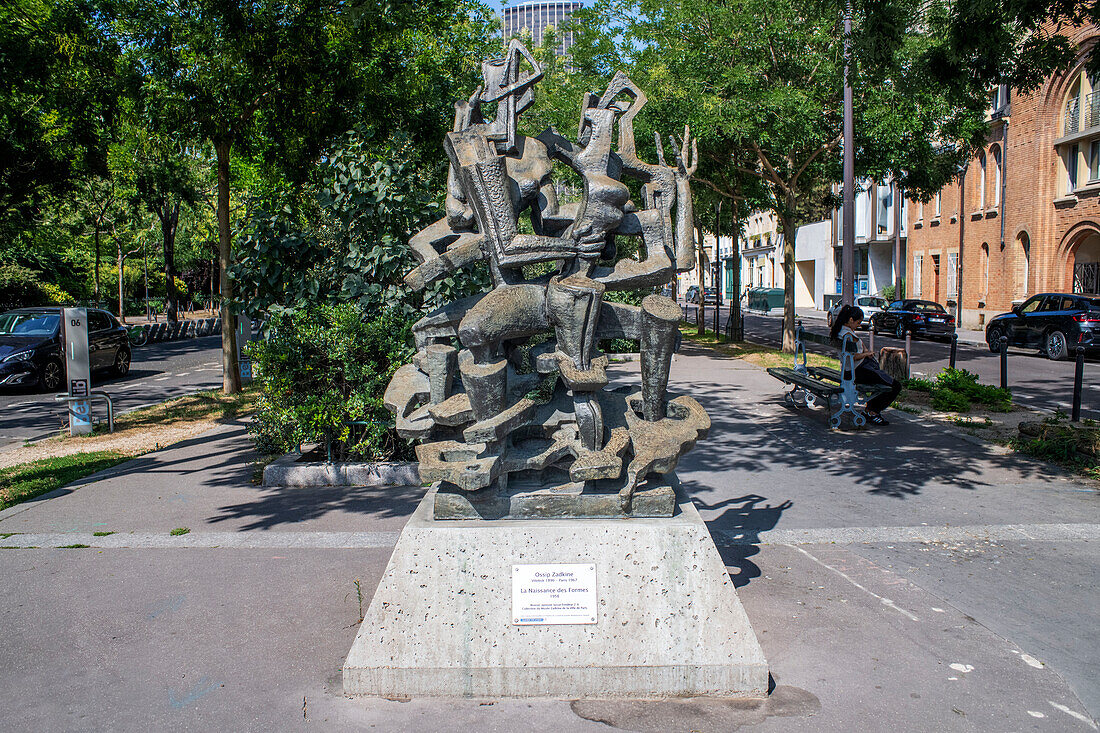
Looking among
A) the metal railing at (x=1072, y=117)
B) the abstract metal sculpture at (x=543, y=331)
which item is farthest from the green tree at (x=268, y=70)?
the metal railing at (x=1072, y=117)

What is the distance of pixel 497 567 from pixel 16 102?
14747 millimetres

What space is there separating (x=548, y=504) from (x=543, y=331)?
1.15m

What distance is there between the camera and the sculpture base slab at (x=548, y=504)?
458 cm

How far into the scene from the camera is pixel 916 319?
2762cm

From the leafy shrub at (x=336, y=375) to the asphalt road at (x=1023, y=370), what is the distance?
10534 millimetres

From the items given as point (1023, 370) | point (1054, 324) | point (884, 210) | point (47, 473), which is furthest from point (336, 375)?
point (884, 210)

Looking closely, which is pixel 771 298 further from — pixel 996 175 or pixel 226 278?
pixel 226 278

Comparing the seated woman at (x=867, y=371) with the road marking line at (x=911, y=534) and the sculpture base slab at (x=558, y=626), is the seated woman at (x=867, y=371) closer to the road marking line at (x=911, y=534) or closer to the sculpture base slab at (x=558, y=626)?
the road marking line at (x=911, y=534)

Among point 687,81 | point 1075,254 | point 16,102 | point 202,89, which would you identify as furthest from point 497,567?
point 1075,254

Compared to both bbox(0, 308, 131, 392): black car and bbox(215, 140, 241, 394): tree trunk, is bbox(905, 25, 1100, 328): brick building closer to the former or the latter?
bbox(215, 140, 241, 394): tree trunk

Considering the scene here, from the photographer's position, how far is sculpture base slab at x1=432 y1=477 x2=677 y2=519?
4.58 m

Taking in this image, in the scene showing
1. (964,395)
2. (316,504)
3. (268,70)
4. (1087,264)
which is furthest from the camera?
(1087,264)

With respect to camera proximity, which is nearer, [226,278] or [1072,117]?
[226,278]

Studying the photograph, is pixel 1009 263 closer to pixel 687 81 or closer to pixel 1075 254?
pixel 1075 254
